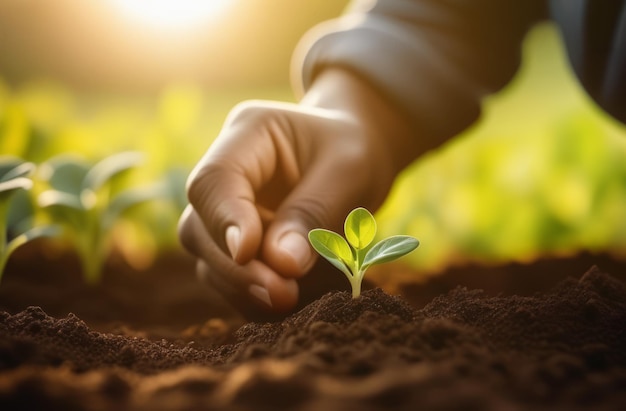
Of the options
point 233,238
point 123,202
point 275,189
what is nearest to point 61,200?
point 123,202

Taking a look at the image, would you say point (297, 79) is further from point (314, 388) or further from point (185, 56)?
point (185, 56)

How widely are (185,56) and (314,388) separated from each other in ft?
13.3

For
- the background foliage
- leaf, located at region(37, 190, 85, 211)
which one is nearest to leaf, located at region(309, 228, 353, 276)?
the background foliage

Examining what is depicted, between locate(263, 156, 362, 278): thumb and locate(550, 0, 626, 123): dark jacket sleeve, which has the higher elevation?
locate(550, 0, 626, 123): dark jacket sleeve

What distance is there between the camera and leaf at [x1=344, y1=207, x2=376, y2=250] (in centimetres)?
95

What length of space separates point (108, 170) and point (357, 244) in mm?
922

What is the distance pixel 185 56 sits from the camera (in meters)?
4.33

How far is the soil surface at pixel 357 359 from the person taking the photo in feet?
1.93

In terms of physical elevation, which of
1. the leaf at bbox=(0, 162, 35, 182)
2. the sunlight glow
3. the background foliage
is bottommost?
the background foliage

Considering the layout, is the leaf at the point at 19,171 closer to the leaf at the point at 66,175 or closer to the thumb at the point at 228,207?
the thumb at the point at 228,207

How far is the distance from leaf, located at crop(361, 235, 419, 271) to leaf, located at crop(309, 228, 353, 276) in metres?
0.04

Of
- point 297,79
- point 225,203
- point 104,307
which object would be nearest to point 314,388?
point 225,203

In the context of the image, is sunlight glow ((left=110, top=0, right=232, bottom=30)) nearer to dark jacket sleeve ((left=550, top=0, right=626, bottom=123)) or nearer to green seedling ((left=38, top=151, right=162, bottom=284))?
green seedling ((left=38, top=151, right=162, bottom=284))

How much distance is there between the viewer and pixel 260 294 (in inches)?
44.4
